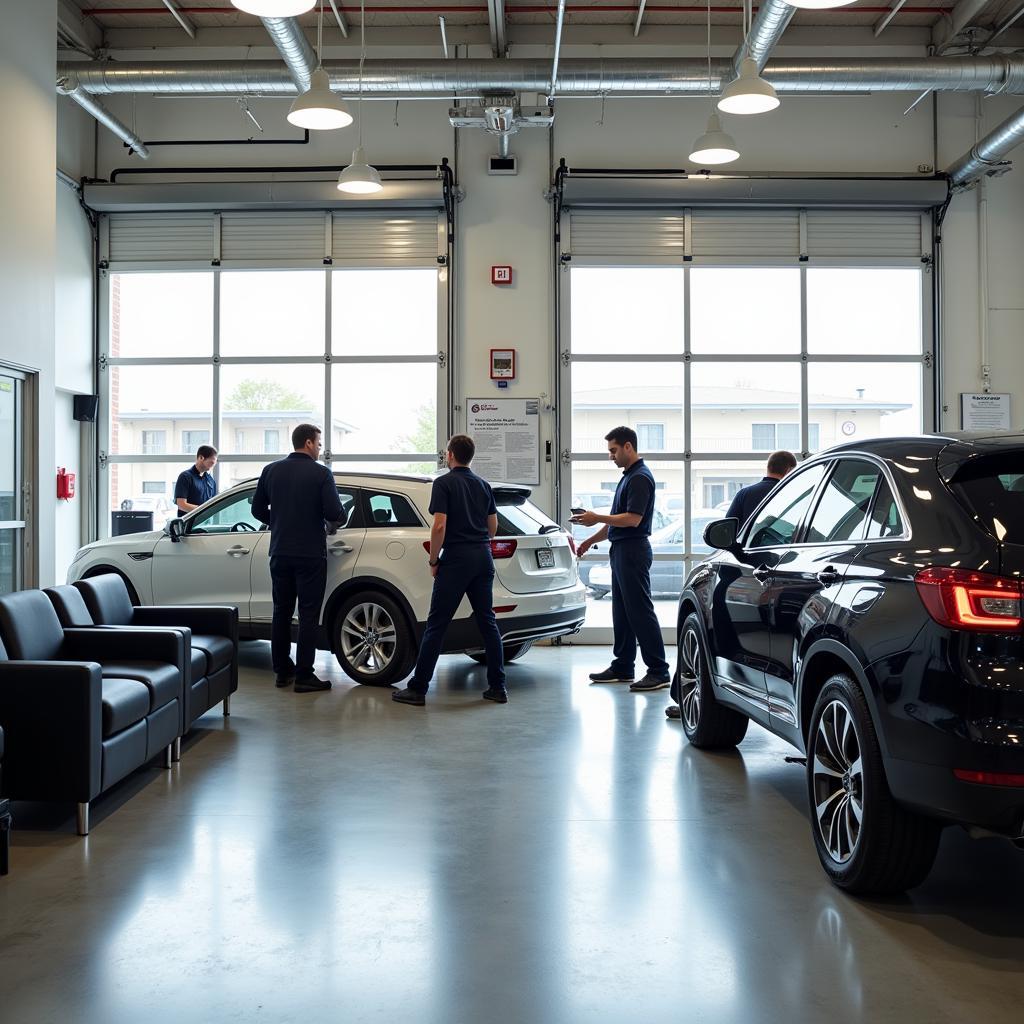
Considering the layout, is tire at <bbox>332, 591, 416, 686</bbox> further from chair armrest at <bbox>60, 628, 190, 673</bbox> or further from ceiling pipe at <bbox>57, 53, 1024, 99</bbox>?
ceiling pipe at <bbox>57, 53, 1024, 99</bbox>

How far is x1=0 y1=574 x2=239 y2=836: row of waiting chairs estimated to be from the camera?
405 cm

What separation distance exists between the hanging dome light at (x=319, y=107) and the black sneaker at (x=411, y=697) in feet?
12.5

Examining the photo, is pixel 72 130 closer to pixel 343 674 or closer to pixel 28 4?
pixel 28 4

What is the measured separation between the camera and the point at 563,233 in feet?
34.2

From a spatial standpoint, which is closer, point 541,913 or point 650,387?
point 541,913

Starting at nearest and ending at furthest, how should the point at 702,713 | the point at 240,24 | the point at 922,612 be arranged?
the point at 922,612 < the point at 702,713 < the point at 240,24

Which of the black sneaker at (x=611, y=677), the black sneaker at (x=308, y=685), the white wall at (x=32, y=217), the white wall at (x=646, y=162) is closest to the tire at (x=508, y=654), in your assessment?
the black sneaker at (x=611, y=677)

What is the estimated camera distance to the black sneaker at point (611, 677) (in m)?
7.76

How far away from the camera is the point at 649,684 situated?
7.42 metres

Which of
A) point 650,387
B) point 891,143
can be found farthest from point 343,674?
point 891,143

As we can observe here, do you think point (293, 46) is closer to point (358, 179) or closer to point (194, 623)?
point (358, 179)

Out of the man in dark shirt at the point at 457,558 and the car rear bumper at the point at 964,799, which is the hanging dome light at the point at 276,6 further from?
the car rear bumper at the point at 964,799

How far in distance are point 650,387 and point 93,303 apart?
231 inches

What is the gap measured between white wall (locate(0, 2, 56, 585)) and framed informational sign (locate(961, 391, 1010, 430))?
851 centimetres
